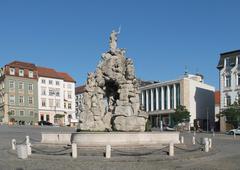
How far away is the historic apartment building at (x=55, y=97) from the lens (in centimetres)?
9969

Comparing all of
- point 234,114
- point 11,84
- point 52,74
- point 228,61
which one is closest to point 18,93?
point 11,84

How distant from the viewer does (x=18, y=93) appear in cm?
9525

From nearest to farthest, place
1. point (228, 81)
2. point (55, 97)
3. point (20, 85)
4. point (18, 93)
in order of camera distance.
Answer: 1. point (228, 81)
2. point (18, 93)
3. point (20, 85)
4. point (55, 97)

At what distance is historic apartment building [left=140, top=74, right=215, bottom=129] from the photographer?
83750 mm

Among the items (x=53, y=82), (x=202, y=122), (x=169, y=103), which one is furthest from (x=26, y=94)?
(x=202, y=122)

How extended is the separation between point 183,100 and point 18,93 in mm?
38307

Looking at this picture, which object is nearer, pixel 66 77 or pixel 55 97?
pixel 55 97

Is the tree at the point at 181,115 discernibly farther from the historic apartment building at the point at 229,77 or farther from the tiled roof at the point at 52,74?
the tiled roof at the point at 52,74

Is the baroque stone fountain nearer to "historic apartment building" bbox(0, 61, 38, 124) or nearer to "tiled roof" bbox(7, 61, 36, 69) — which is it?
"historic apartment building" bbox(0, 61, 38, 124)

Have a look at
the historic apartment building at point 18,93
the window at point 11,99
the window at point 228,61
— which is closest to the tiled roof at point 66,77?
the historic apartment building at point 18,93

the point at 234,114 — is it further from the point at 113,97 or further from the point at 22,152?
the point at 22,152

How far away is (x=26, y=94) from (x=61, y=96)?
10.2m

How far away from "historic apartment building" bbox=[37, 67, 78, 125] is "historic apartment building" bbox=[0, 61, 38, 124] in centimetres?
207

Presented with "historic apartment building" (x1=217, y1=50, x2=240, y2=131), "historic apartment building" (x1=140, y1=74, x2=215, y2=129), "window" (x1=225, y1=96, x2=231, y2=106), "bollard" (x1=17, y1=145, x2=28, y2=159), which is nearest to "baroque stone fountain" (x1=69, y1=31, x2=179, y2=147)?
"bollard" (x1=17, y1=145, x2=28, y2=159)
